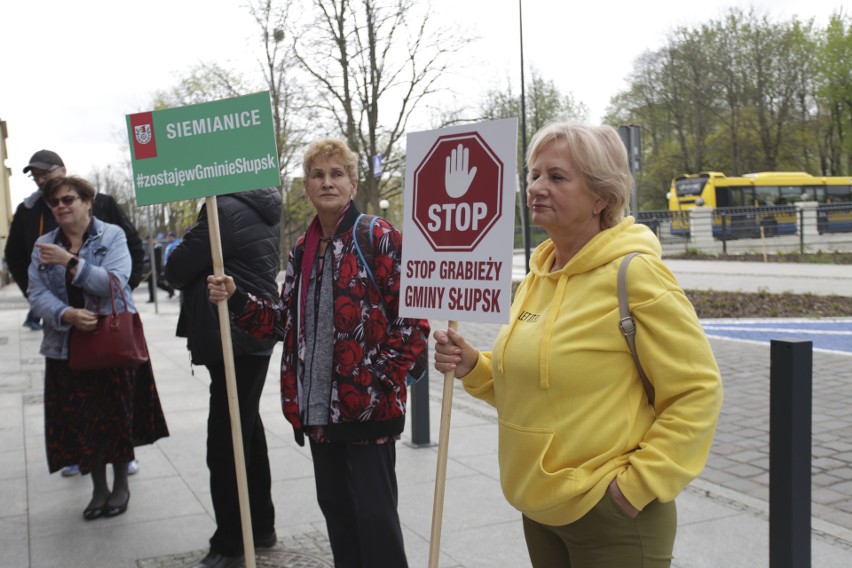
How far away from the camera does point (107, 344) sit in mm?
4688

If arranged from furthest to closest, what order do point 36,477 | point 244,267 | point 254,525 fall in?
1. point 36,477
2. point 254,525
3. point 244,267

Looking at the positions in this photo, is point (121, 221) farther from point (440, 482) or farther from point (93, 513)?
point (440, 482)

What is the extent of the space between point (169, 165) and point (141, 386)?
Answer: 1994mm

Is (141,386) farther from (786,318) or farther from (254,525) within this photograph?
(786,318)

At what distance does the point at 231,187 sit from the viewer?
3.49 m

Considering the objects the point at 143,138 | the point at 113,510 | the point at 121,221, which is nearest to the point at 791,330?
the point at 121,221

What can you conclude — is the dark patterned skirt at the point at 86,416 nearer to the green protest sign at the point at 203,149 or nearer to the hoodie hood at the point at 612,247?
the green protest sign at the point at 203,149

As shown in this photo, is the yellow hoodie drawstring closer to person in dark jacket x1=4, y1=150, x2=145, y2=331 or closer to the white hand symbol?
the white hand symbol

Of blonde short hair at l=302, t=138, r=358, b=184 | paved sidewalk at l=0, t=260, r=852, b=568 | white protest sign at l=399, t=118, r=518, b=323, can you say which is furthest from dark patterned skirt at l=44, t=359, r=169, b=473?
white protest sign at l=399, t=118, r=518, b=323

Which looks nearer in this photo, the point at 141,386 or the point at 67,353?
the point at 67,353

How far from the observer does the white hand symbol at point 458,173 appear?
8.75 feet

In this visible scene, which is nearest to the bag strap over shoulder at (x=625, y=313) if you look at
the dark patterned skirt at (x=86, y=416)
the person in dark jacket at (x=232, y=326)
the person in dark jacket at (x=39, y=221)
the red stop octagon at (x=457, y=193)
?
the red stop octagon at (x=457, y=193)

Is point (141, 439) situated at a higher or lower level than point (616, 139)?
lower

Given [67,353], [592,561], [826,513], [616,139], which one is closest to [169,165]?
[67,353]
